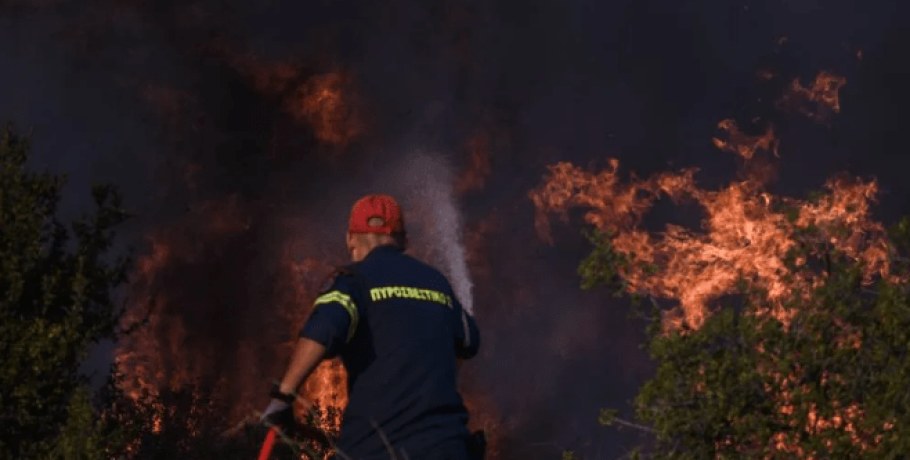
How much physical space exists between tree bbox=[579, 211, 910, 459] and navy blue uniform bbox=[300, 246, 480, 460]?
4.57 feet

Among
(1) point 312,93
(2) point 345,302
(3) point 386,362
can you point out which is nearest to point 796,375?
(3) point 386,362

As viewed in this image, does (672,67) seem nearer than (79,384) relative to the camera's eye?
No

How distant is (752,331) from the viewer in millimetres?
7160

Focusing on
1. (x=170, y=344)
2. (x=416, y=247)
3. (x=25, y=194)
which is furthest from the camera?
(x=416, y=247)

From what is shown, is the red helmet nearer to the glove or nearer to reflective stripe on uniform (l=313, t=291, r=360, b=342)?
reflective stripe on uniform (l=313, t=291, r=360, b=342)

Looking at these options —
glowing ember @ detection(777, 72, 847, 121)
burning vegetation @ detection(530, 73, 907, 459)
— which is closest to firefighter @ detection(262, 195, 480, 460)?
burning vegetation @ detection(530, 73, 907, 459)

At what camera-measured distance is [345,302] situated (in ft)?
19.9

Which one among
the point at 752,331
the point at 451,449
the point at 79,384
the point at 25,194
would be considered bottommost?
the point at 451,449

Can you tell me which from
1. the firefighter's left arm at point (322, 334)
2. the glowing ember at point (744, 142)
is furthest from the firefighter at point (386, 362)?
the glowing ember at point (744, 142)

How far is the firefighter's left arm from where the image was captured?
5938 mm

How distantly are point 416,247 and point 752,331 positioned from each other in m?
15.7

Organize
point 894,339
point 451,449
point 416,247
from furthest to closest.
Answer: point 416,247 < point 894,339 < point 451,449

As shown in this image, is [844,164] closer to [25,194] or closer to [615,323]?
[615,323]

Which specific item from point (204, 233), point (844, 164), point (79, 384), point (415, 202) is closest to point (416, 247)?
point (415, 202)
